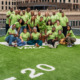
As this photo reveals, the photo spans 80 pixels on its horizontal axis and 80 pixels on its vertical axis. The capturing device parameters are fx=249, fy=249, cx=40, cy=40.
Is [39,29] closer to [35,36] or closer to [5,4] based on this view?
[35,36]

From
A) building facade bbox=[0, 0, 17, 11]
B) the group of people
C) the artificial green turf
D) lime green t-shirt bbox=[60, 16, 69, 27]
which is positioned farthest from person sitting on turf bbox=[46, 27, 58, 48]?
building facade bbox=[0, 0, 17, 11]

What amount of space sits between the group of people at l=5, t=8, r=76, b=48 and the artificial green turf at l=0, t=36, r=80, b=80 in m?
1.36

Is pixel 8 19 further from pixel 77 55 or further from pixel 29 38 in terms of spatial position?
pixel 77 55

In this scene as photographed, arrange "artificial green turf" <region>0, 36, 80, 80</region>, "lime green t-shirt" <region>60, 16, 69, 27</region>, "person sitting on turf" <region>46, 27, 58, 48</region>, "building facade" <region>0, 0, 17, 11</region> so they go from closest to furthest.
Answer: "artificial green turf" <region>0, 36, 80, 80</region>
"person sitting on turf" <region>46, 27, 58, 48</region>
"lime green t-shirt" <region>60, 16, 69, 27</region>
"building facade" <region>0, 0, 17, 11</region>

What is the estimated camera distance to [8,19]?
16703 mm

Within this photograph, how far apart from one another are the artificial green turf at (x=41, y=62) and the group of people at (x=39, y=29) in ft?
4.47

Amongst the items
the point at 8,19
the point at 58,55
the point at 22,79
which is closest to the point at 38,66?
the point at 22,79

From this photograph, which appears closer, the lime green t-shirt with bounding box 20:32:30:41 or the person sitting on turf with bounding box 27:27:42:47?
the person sitting on turf with bounding box 27:27:42:47

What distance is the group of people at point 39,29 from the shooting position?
14242mm

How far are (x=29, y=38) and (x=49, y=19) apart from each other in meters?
1.97

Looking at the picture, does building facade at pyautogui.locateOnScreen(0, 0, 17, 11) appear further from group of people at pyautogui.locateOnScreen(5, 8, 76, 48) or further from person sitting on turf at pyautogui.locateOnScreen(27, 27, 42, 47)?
person sitting on turf at pyautogui.locateOnScreen(27, 27, 42, 47)

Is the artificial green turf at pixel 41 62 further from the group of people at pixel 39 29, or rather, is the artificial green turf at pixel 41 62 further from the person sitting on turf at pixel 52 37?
the person sitting on turf at pixel 52 37

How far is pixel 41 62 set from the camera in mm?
9836

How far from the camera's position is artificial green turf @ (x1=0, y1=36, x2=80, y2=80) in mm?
7949
